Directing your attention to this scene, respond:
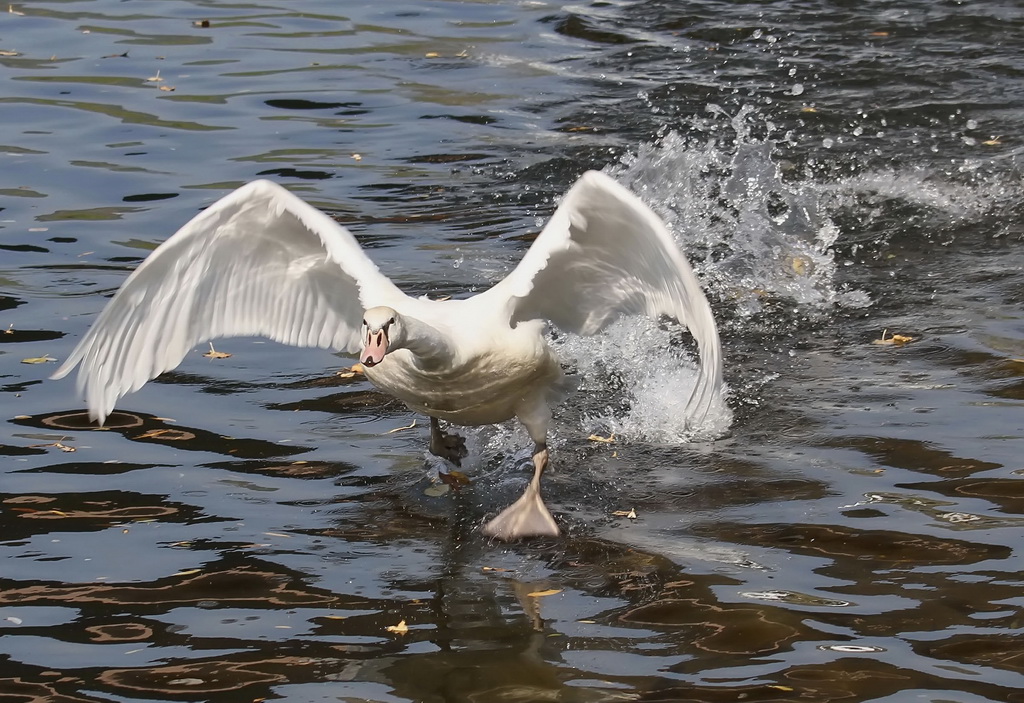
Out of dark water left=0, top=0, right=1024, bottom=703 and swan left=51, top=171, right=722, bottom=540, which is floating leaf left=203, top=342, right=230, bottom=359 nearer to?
dark water left=0, top=0, right=1024, bottom=703

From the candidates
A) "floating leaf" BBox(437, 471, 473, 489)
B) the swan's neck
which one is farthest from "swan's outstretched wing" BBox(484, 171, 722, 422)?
"floating leaf" BBox(437, 471, 473, 489)

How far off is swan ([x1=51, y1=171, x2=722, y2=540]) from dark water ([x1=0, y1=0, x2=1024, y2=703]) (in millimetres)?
485

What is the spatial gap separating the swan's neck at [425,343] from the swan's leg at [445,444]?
97 centimetres

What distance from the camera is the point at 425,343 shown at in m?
5.04

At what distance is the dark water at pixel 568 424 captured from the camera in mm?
4508

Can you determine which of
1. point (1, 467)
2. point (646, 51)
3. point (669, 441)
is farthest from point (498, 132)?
point (1, 467)

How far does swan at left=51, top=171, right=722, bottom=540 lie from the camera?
16.9ft

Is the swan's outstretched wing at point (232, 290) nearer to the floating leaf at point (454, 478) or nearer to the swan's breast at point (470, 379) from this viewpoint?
the swan's breast at point (470, 379)

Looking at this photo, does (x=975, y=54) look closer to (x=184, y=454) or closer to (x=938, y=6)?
(x=938, y=6)

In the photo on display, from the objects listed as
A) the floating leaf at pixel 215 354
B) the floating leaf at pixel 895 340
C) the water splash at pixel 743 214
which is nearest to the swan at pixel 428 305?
the floating leaf at pixel 215 354

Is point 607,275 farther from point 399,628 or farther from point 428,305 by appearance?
point 399,628

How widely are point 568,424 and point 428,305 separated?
1510 millimetres

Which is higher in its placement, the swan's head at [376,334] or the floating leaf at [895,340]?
the swan's head at [376,334]

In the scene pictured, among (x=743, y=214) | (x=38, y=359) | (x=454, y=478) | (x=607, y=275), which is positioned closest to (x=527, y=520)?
(x=454, y=478)
